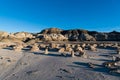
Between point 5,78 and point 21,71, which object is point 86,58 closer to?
point 21,71

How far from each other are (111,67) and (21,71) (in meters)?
5.12

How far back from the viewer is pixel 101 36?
36.6m

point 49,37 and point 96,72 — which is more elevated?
point 49,37

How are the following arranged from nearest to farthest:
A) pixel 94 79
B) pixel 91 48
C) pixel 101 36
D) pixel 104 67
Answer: pixel 94 79, pixel 104 67, pixel 91 48, pixel 101 36

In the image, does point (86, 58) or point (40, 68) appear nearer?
point (40, 68)

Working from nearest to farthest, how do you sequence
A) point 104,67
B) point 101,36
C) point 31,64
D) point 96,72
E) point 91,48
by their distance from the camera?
1. point 96,72
2. point 104,67
3. point 31,64
4. point 91,48
5. point 101,36

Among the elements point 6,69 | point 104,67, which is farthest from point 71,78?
point 6,69

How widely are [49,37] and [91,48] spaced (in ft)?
62.0

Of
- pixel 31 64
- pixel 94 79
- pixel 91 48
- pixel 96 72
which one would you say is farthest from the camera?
pixel 91 48

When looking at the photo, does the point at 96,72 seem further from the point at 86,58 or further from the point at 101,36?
the point at 101,36

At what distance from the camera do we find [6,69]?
13.6m

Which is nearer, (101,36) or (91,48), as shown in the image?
(91,48)

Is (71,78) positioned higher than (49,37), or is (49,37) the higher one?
(49,37)

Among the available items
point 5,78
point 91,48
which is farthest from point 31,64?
point 91,48
